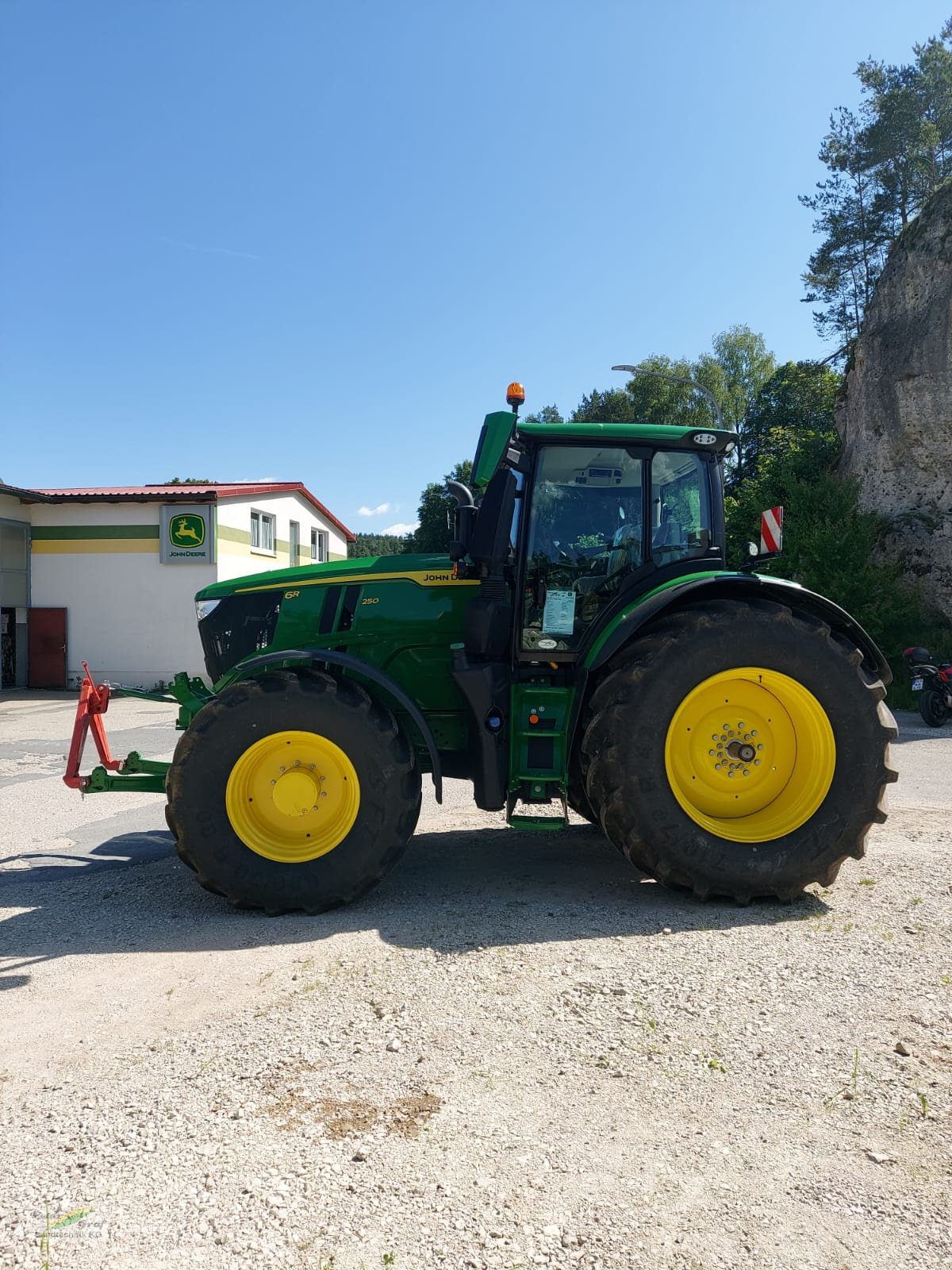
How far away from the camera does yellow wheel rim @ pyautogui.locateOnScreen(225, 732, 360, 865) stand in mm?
4469

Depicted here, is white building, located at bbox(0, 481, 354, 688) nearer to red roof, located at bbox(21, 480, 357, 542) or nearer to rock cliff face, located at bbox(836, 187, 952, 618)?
red roof, located at bbox(21, 480, 357, 542)

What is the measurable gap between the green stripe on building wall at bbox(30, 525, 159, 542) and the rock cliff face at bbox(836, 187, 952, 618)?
53.4 feet

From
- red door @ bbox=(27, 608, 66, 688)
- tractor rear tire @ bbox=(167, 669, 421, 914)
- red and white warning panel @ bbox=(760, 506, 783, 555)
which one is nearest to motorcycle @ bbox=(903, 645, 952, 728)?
red and white warning panel @ bbox=(760, 506, 783, 555)

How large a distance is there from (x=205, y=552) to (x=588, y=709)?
1726 cm

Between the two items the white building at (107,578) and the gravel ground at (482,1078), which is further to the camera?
the white building at (107,578)

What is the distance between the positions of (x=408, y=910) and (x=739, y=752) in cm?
197

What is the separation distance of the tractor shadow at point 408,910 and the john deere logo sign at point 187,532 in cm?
1575

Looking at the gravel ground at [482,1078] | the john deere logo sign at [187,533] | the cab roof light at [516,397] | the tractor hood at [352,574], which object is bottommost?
the gravel ground at [482,1078]

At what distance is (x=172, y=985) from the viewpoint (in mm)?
3598

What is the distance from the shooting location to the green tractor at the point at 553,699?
4.42 metres

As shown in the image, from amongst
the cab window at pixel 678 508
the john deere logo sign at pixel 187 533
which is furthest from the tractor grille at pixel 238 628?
the john deere logo sign at pixel 187 533

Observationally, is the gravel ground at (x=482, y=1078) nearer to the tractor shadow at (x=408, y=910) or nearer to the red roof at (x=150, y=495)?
the tractor shadow at (x=408, y=910)

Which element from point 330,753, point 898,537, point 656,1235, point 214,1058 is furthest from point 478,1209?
point 898,537

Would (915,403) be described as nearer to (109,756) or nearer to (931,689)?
(931,689)
